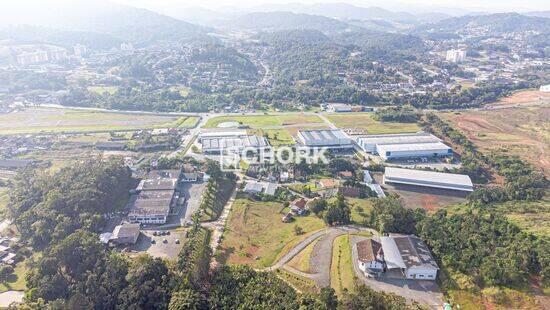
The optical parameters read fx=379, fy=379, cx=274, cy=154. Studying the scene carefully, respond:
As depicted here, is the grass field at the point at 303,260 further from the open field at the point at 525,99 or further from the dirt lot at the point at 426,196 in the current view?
Result: the open field at the point at 525,99

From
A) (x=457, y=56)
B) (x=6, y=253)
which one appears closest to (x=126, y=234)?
(x=6, y=253)

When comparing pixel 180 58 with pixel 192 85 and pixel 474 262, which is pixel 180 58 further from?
pixel 474 262

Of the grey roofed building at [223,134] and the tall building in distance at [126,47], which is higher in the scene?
the tall building in distance at [126,47]

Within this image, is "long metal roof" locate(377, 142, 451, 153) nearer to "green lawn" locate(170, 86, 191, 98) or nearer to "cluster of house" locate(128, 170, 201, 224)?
"cluster of house" locate(128, 170, 201, 224)

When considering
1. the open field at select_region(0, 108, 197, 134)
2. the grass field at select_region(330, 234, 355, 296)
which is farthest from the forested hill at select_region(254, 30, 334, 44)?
the grass field at select_region(330, 234, 355, 296)

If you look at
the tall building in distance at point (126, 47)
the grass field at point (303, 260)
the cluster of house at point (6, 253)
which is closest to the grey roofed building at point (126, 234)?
the cluster of house at point (6, 253)
